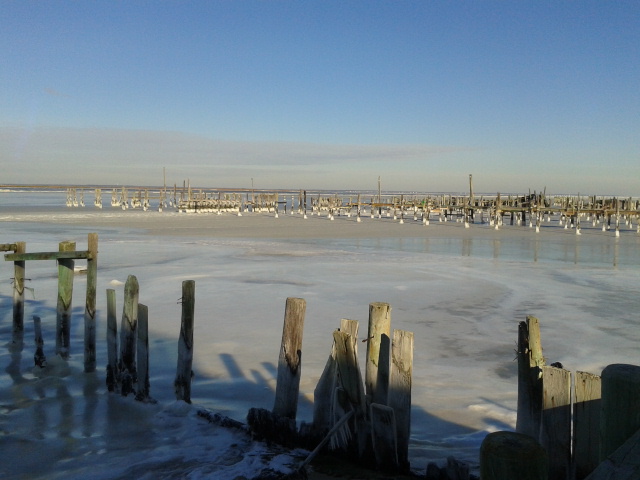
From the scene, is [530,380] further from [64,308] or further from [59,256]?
[59,256]

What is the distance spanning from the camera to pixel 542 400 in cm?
443

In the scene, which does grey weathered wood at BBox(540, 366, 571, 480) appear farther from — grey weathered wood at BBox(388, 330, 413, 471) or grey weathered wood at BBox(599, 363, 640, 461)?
grey weathered wood at BBox(599, 363, 640, 461)

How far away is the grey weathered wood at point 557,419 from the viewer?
4.24 meters

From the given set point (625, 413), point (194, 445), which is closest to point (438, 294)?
point (194, 445)

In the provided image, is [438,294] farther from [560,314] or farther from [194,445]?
[194,445]

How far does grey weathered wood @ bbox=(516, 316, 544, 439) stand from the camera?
452 centimetres

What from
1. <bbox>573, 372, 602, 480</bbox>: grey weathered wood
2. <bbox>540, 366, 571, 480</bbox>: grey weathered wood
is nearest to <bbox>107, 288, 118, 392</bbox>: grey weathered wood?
<bbox>540, 366, 571, 480</bbox>: grey weathered wood

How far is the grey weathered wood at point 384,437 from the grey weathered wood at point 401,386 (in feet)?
0.25

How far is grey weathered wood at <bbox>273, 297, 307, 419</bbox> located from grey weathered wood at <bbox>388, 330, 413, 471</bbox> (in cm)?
103

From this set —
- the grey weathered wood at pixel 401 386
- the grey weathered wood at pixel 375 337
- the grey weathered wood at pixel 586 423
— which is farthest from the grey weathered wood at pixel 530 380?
the grey weathered wood at pixel 375 337

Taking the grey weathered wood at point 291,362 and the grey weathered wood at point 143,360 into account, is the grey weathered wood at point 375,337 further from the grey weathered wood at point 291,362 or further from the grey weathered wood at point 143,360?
the grey weathered wood at point 143,360

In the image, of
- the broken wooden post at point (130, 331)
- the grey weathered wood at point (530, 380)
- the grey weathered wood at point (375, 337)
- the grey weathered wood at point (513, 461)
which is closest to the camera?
the grey weathered wood at point (513, 461)

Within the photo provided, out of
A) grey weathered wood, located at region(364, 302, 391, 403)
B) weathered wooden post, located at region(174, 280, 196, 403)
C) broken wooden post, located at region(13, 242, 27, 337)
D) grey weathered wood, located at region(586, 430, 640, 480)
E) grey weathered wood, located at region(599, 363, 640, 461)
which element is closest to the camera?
grey weathered wood, located at region(586, 430, 640, 480)

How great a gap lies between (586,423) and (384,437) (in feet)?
5.36
